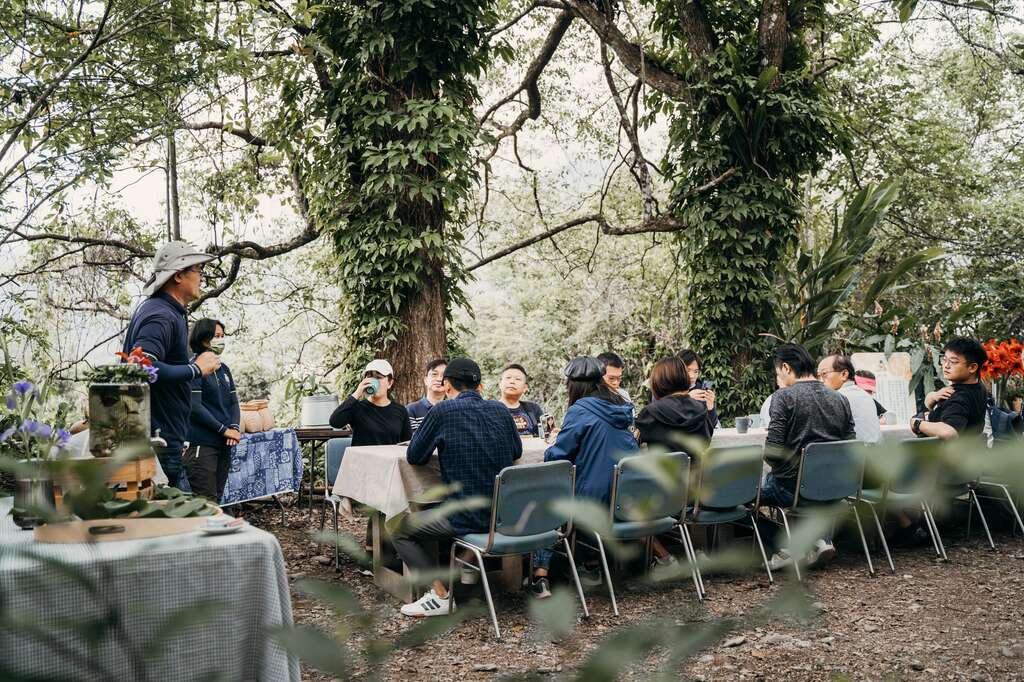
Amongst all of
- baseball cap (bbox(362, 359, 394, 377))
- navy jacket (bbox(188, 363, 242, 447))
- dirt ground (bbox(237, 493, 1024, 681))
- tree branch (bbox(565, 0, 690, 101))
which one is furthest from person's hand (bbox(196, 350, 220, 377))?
tree branch (bbox(565, 0, 690, 101))

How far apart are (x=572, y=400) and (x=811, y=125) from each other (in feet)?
17.8

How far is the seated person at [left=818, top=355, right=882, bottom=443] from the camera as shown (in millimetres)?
5305

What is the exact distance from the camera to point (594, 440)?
14.6ft

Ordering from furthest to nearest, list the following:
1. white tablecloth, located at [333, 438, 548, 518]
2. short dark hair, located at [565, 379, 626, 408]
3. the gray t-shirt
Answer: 1. the gray t-shirt
2. short dark hair, located at [565, 379, 626, 408]
3. white tablecloth, located at [333, 438, 548, 518]

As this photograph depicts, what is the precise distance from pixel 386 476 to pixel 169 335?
142 cm

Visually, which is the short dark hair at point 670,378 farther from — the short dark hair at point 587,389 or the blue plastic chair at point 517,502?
the blue plastic chair at point 517,502

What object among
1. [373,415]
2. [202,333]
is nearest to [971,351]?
[373,415]

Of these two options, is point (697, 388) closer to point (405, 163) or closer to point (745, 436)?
point (745, 436)

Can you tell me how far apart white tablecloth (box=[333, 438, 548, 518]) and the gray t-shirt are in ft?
4.93

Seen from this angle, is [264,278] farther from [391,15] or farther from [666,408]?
[666,408]

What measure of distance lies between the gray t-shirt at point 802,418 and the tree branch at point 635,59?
535cm

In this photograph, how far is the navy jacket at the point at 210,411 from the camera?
5.37 metres

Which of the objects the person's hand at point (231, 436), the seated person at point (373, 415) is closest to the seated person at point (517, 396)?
the seated person at point (373, 415)

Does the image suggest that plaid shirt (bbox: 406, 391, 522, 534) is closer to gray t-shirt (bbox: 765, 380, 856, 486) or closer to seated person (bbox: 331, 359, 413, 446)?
seated person (bbox: 331, 359, 413, 446)
